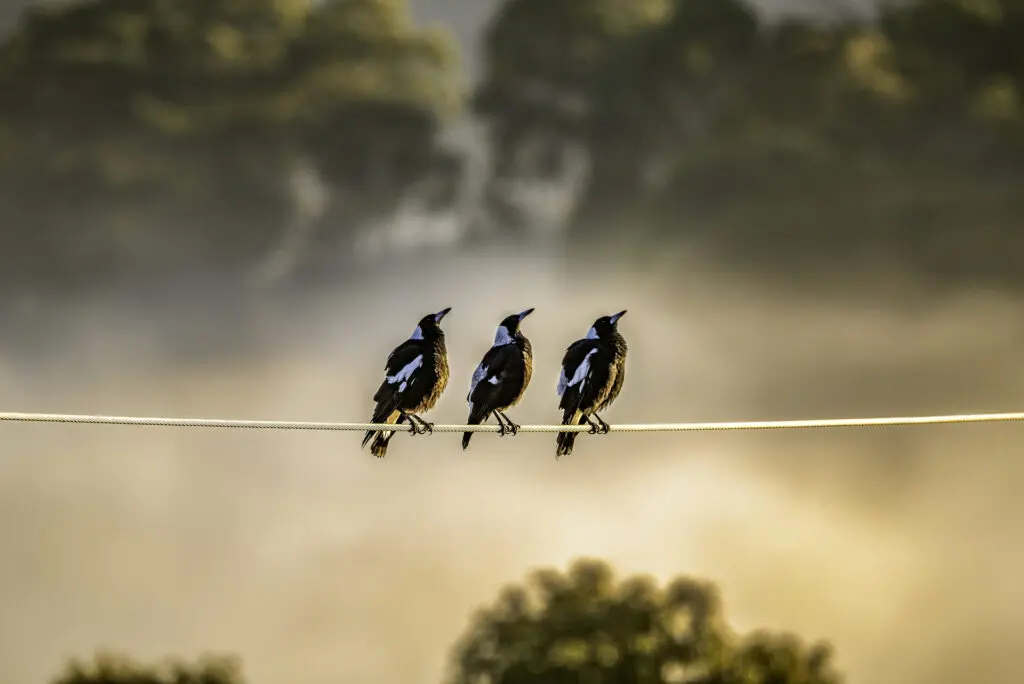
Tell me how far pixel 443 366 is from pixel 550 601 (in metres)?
14.4

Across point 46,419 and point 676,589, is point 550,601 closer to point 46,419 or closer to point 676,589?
point 676,589

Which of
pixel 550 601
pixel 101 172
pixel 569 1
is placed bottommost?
pixel 550 601

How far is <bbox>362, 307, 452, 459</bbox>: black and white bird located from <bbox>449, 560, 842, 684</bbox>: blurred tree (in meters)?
13.1

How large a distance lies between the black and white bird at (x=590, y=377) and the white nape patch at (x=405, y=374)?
1.07 meters

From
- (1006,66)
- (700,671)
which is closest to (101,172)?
(700,671)

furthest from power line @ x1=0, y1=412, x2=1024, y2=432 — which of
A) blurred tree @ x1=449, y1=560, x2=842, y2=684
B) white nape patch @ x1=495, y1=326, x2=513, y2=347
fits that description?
blurred tree @ x1=449, y1=560, x2=842, y2=684

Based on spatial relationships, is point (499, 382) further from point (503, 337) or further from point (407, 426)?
point (407, 426)

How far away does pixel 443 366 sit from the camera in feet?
34.5

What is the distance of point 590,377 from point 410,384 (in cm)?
130

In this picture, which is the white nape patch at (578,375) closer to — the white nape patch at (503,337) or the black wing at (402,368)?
the white nape patch at (503,337)

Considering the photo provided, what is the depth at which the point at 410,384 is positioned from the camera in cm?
1032

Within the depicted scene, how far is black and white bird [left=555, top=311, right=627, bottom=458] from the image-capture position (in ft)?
34.2

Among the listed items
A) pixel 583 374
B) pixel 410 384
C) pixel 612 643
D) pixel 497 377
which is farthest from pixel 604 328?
pixel 612 643

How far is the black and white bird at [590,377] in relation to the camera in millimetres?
10430
